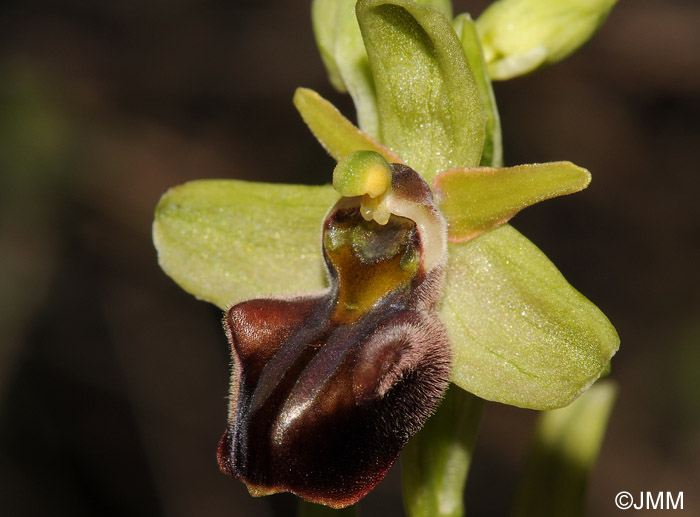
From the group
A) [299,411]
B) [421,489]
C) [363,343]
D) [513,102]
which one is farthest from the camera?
[513,102]

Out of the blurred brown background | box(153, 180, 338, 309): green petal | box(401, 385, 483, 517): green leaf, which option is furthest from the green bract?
the blurred brown background

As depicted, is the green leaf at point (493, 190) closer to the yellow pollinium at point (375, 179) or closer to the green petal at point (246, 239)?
the yellow pollinium at point (375, 179)

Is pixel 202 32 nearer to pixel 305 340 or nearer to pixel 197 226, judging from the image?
pixel 197 226

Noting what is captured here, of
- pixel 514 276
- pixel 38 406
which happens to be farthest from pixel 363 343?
pixel 38 406

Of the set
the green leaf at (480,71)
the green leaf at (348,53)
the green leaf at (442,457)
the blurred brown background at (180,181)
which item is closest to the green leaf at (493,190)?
the green leaf at (480,71)

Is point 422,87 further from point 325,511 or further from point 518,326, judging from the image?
point 325,511

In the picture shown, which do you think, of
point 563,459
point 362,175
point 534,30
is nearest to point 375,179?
point 362,175

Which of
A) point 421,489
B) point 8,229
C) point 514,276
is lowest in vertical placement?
point 8,229
